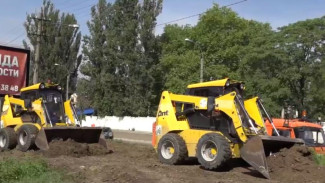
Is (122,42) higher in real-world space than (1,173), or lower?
higher

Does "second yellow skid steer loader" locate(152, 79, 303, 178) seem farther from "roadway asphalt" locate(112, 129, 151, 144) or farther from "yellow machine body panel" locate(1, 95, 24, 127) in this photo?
"roadway asphalt" locate(112, 129, 151, 144)

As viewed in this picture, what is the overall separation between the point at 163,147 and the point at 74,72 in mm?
52228

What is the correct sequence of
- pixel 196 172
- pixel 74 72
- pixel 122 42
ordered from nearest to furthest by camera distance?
pixel 196 172
pixel 122 42
pixel 74 72

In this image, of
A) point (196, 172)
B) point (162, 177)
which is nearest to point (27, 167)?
point (162, 177)

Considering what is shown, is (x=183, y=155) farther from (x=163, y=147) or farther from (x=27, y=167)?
(x=27, y=167)

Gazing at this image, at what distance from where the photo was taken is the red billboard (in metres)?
23.7

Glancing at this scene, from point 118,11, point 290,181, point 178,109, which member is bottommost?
point 290,181

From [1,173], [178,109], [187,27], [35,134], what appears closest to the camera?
[1,173]

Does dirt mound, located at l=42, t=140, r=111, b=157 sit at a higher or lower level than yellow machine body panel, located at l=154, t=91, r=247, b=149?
lower

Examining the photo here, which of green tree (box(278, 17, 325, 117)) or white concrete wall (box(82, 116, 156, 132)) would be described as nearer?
green tree (box(278, 17, 325, 117))

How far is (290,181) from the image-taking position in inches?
452

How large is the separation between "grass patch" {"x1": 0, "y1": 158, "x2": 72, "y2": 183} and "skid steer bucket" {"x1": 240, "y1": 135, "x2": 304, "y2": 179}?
178 inches

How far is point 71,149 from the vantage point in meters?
16.3

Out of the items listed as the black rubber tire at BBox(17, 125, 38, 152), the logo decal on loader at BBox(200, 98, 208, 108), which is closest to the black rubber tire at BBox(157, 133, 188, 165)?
the logo decal on loader at BBox(200, 98, 208, 108)
